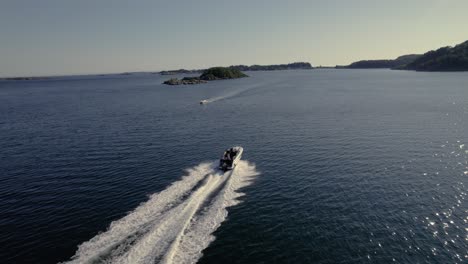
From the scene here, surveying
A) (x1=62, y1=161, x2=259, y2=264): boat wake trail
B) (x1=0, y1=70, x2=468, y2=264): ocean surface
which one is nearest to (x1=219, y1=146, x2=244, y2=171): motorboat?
(x1=0, y1=70, x2=468, y2=264): ocean surface

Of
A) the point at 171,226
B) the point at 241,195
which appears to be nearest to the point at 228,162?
the point at 241,195

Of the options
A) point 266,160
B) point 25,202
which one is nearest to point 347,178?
point 266,160

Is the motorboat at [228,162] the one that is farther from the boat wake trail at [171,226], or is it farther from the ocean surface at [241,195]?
the boat wake trail at [171,226]

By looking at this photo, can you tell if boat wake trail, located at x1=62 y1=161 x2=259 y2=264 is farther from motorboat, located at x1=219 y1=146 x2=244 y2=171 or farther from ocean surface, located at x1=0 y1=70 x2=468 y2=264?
motorboat, located at x1=219 y1=146 x2=244 y2=171

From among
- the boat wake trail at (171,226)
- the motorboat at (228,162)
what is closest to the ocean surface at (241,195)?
the boat wake trail at (171,226)

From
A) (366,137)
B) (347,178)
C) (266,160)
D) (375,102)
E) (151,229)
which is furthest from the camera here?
(375,102)

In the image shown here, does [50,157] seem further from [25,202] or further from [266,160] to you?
[266,160]
